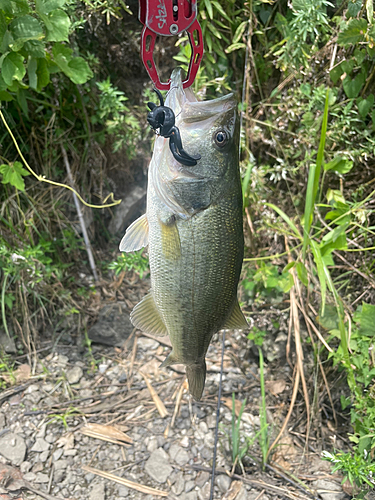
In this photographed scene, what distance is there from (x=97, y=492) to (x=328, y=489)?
1.23 metres

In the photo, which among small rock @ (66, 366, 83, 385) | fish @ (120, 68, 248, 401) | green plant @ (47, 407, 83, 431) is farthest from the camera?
small rock @ (66, 366, 83, 385)

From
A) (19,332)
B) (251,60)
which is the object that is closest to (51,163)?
(19,332)

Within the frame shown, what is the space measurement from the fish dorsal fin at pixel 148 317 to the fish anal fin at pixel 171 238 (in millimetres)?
186

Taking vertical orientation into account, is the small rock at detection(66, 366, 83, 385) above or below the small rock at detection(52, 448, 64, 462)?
above

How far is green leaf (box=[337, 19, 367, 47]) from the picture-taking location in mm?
1861

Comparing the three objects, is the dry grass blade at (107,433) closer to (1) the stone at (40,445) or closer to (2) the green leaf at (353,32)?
(1) the stone at (40,445)

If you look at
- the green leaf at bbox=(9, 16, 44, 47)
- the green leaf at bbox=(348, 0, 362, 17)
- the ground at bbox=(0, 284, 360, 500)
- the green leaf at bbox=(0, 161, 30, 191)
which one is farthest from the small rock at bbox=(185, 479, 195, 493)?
the green leaf at bbox=(348, 0, 362, 17)

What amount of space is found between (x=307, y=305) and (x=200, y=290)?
4.91 feet

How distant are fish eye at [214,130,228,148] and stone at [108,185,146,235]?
2.23 m

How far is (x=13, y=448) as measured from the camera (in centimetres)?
222

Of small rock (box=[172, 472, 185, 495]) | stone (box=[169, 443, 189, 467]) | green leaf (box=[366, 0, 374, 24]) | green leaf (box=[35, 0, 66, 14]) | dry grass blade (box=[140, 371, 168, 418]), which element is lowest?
small rock (box=[172, 472, 185, 495])

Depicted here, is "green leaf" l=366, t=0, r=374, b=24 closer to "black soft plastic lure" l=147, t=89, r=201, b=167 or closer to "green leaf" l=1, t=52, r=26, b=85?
"black soft plastic lure" l=147, t=89, r=201, b=167

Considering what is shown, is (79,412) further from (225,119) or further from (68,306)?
(225,119)

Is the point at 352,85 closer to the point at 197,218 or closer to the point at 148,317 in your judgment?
the point at 197,218
